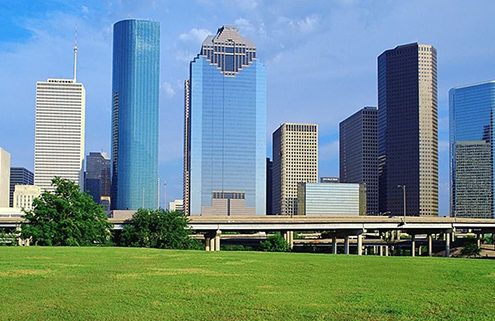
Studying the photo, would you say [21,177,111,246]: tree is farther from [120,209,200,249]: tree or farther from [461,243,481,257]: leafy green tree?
[461,243,481,257]: leafy green tree

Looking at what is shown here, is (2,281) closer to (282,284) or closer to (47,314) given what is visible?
(47,314)

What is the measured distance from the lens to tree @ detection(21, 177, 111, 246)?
229 feet

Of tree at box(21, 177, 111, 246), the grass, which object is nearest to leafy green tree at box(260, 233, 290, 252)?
tree at box(21, 177, 111, 246)

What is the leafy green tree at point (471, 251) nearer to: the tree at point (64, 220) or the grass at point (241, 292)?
the tree at point (64, 220)

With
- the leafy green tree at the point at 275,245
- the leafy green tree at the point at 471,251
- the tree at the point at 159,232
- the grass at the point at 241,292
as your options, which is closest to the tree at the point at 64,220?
the tree at the point at 159,232

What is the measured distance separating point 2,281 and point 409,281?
1918 cm

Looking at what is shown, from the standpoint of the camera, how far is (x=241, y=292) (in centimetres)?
2292

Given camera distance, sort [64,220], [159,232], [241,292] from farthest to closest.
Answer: [159,232] → [64,220] → [241,292]

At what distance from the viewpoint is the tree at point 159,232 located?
8606cm

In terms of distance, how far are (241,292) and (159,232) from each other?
216 ft

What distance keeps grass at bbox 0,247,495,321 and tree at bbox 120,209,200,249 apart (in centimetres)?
5159

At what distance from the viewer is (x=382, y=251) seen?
188375 mm

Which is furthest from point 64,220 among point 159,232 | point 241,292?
point 241,292

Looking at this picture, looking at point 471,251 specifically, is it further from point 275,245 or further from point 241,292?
point 241,292
